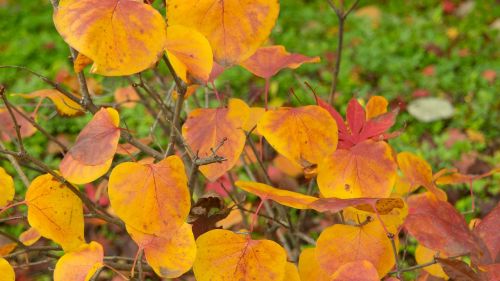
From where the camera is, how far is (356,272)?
2.65 feet

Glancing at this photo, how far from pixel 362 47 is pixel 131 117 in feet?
3.85

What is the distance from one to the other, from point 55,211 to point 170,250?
0.20 metres

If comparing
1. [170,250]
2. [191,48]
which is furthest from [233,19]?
[170,250]

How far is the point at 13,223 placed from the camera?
1994 mm

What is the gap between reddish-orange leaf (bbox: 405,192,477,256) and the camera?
88cm

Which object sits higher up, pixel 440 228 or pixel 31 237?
pixel 440 228

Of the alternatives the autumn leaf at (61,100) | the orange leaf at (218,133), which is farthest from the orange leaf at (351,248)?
the autumn leaf at (61,100)

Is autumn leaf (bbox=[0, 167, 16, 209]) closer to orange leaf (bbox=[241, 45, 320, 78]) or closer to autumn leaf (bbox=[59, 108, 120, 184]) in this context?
autumn leaf (bbox=[59, 108, 120, 184])

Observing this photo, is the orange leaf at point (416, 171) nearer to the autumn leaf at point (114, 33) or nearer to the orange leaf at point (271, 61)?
the orange leaf at point (271, 61)

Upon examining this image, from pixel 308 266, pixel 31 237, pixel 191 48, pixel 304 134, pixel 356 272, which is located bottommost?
pixel 31 237

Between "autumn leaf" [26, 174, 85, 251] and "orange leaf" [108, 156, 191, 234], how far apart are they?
0.15 m

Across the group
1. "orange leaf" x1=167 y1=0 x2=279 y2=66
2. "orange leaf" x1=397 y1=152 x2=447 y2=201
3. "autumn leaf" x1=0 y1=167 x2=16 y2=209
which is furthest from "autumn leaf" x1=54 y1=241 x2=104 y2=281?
"orange leaf" x1=397 y1=152 x2=447 y2=201

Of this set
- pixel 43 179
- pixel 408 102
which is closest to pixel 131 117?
pixel 408 102

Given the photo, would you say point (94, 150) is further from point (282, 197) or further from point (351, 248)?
point (351, 248)
